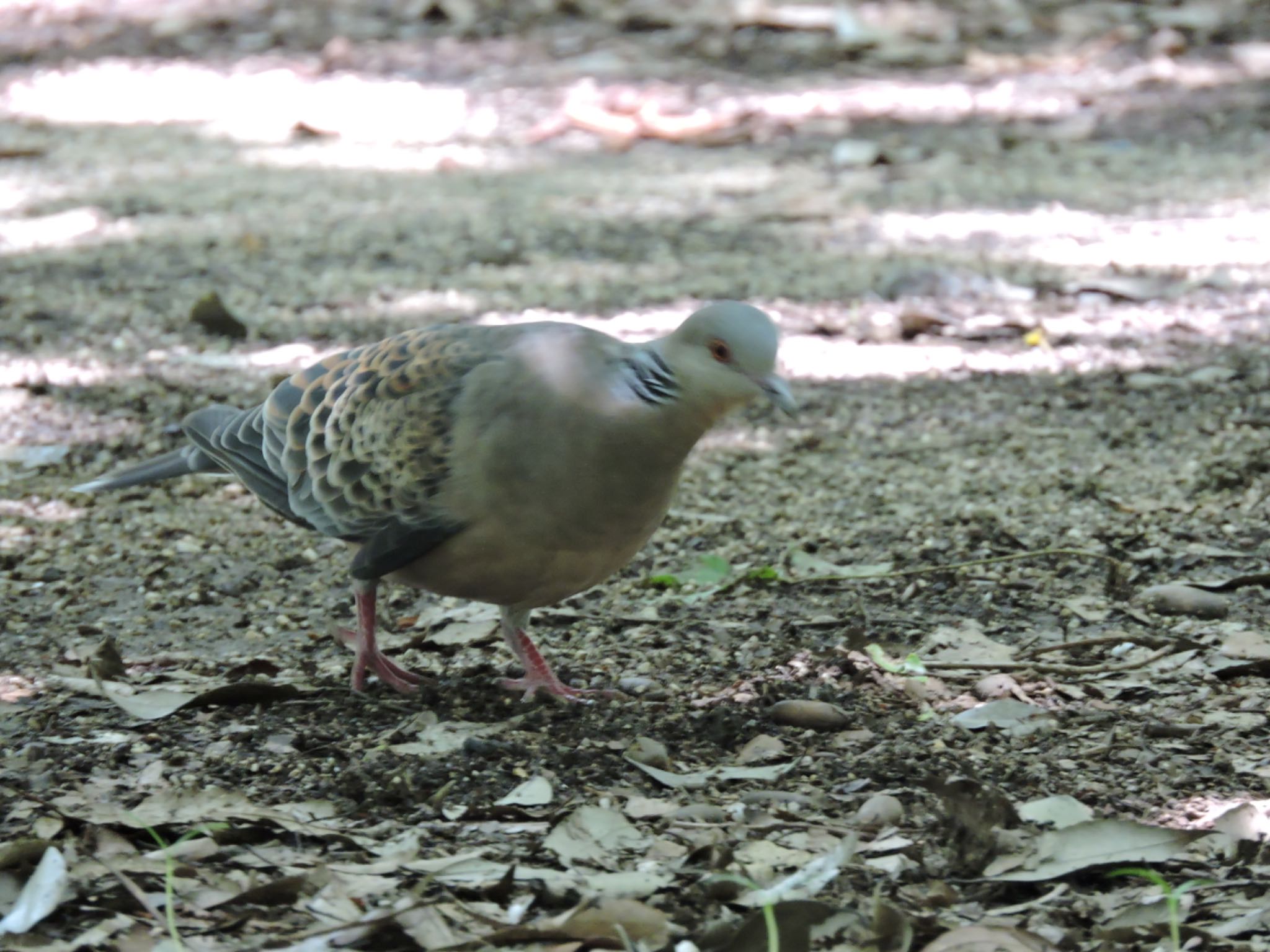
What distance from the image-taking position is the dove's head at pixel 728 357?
307 centimetres

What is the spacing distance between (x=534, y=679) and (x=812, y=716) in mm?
654

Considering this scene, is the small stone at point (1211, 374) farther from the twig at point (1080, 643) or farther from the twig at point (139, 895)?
the twig at point (139, 895)

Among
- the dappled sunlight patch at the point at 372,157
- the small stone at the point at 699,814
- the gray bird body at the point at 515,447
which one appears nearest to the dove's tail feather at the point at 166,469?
the gray bird body at the point at 515,447

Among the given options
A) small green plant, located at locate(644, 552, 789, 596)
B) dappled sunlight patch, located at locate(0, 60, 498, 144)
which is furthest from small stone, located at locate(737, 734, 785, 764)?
dappled sunlight patch, located at locate(0, 60, 498, 144)

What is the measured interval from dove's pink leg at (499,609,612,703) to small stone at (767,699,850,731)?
0.44 m

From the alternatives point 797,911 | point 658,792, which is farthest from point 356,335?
point 797,911

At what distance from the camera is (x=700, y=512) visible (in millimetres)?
4875

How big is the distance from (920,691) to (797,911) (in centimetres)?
115

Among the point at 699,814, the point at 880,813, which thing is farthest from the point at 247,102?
the point at 880,813

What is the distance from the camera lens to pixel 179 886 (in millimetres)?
2604

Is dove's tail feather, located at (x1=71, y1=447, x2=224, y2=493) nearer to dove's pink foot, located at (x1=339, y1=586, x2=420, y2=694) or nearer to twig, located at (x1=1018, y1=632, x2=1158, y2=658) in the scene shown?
dove's pink foot, located at (x1=339, y1=586, x2=420, y2=694)

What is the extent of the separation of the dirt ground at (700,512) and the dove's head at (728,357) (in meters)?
0.71

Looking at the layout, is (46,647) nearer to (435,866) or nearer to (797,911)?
(435,866)

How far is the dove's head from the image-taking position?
3068mm
